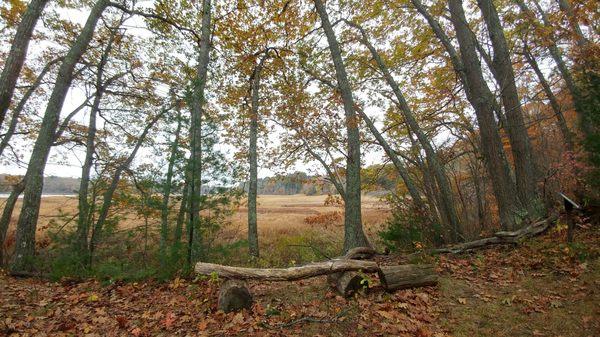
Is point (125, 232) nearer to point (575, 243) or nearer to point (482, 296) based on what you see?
point (482, 296)

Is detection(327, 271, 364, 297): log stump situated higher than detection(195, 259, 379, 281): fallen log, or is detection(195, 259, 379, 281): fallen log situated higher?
detection(195, 259, 379, 281): fallen log

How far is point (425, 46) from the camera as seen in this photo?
1039 cm

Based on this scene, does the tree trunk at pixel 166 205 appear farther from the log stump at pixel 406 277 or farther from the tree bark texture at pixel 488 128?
the tree bark texture at pixel 488 128

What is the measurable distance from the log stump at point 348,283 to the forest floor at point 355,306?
14 cm

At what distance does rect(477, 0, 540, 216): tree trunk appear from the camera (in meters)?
6.94

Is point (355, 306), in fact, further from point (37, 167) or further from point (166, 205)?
point (37, 167)

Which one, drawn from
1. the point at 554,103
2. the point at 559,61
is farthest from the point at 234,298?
the point at 559,61

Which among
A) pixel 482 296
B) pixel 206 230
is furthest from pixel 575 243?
pixel 206 230

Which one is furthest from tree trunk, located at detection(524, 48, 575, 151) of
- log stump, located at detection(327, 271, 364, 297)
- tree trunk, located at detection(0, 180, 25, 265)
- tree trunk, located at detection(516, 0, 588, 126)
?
tree trunk, located at detection(0, 180, 25, 265)

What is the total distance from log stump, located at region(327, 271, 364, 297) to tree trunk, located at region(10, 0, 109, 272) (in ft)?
25.0

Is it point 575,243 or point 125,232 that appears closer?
point 575,243

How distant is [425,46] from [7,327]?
1302 centimetres

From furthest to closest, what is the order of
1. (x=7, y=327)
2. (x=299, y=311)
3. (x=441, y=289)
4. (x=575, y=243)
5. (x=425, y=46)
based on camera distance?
(x=425, y=46) → (x=575, y=243) → (x=441, y=289) → (x=299, y=311) → (x=7, y=327)

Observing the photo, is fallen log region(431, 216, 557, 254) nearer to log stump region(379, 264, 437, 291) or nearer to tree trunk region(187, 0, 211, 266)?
log stump region(379, 264, 437, 291)
